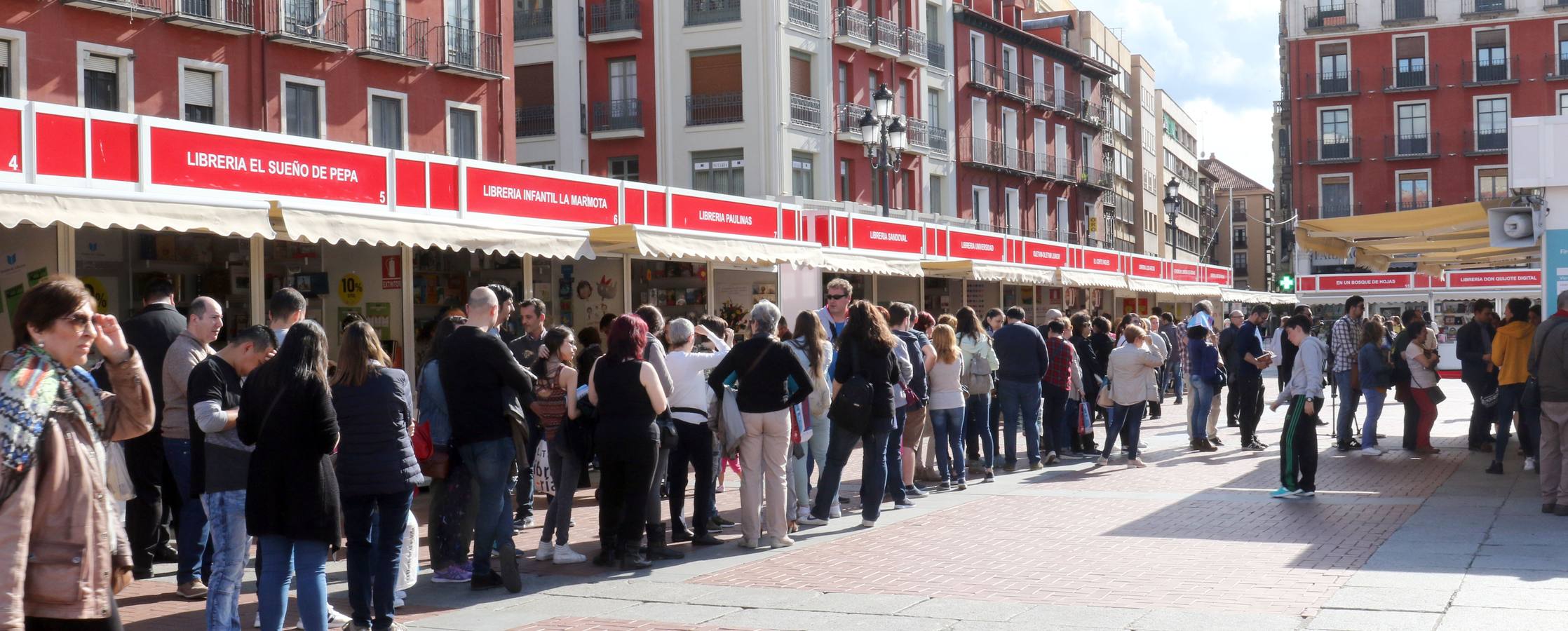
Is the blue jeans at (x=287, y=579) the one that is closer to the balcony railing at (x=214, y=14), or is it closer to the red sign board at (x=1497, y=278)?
the balcony railing at (x=214, y=14)

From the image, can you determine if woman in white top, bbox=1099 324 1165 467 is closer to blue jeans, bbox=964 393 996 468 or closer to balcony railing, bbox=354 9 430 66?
blue jeans, bbox=964 393 996 468

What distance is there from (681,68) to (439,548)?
103 feet

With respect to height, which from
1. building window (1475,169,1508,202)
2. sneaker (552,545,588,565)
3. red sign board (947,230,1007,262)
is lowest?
sneaker (552,545,588,565)

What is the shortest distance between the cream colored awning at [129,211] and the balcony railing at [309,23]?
1441cm

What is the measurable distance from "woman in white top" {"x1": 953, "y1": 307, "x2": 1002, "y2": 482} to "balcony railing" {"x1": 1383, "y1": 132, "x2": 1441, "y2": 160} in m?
51.6

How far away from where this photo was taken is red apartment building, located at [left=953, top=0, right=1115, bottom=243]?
48.3 meters

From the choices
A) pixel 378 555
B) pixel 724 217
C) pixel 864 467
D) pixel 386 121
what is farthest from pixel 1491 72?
pixel 378 555

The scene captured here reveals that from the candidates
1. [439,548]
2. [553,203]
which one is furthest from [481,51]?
[439,548]

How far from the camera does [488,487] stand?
7902 mm

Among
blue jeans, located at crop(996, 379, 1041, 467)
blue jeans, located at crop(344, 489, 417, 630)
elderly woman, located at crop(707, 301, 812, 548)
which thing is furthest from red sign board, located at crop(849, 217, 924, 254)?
blue jeans, located at crop(344, 489, 417, 630)

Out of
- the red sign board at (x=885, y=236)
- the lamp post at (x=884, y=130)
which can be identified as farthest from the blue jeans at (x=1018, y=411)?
the lamp post at (x=884, y=130)

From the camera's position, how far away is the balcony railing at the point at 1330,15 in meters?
60.5

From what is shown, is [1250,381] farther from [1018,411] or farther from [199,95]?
[199,95]

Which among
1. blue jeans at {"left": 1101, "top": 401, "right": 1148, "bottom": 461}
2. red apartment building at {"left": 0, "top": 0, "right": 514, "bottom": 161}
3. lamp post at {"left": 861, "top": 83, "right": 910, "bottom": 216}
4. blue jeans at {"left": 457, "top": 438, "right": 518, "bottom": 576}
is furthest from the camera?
lamp post at {"left": 861, "top": 83, "right": 910, "bottom": 216}
